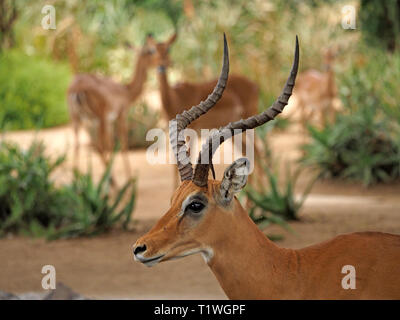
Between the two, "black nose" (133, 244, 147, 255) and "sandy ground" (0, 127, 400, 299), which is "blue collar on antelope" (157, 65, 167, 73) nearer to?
"sandy ground" (0, 127, 400, 299)

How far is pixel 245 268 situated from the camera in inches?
124

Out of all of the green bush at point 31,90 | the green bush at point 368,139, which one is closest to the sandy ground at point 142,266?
the green bush at point 368,139

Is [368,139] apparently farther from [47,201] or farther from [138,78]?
[47,201]

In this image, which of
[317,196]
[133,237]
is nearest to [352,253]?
[133,237]

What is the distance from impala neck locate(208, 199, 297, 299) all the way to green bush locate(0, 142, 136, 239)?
4879 millimetres

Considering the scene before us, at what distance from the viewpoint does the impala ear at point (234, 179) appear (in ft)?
10.3

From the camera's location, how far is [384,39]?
1235 cm

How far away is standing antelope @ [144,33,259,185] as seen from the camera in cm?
1066

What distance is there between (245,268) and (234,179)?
388mm

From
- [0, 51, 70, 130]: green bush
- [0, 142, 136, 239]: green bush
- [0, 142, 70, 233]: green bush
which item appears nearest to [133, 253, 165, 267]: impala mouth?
[0, 142, 136, 239]: green bush

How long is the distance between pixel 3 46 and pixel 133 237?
49.3ft

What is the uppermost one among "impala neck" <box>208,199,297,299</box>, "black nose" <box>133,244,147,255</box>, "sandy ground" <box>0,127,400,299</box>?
"black nose" <box>133,244,147,255</box>

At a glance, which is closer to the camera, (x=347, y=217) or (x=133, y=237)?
(x=133, y=237)
